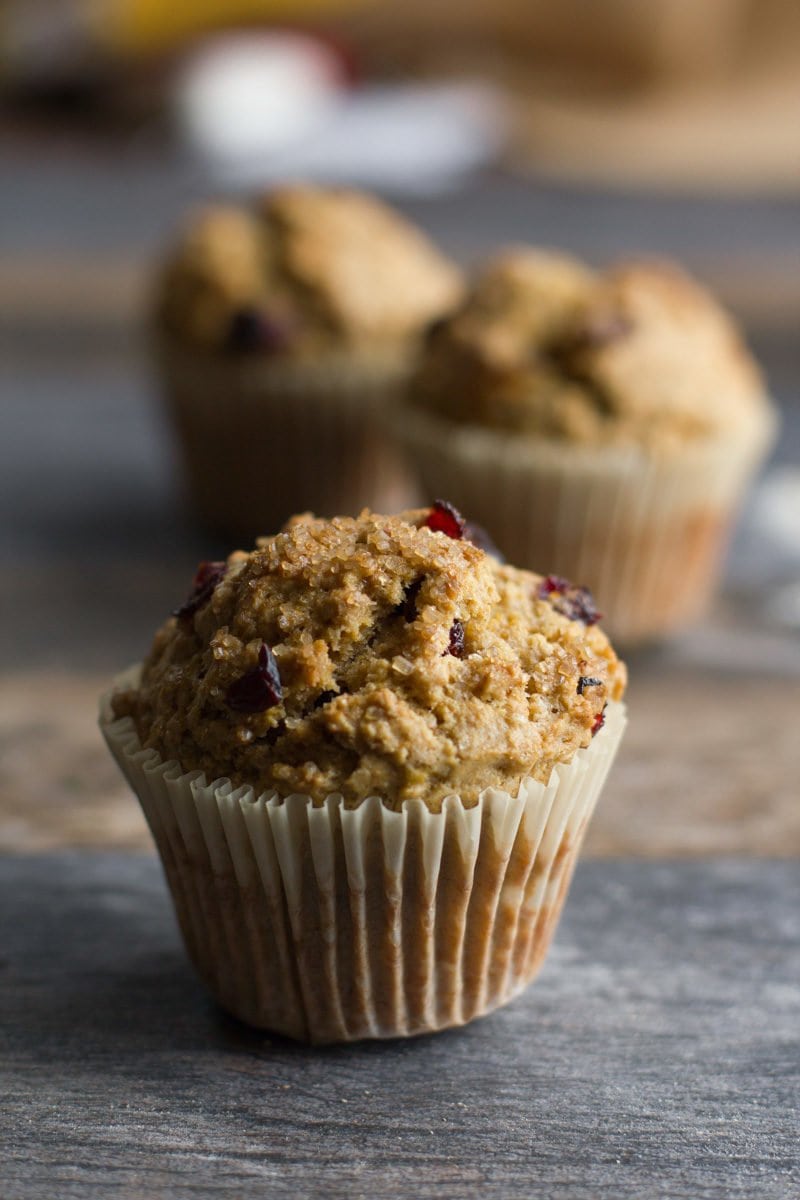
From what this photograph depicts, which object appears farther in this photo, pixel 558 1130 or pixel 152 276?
pixel 152 276

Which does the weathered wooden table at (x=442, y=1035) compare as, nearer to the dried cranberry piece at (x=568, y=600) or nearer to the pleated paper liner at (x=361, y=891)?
the pleated paper liner at (x=361, y=891)

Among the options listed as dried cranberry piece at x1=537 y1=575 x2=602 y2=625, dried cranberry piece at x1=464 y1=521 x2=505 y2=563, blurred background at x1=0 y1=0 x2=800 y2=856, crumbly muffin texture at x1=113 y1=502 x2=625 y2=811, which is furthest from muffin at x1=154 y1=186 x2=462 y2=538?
crumbly muffin texture at x1=113 y1=502 x2=625 y2=811

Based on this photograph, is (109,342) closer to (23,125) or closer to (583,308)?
(23,125)

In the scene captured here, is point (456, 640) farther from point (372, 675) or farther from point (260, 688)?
point (260, 688)

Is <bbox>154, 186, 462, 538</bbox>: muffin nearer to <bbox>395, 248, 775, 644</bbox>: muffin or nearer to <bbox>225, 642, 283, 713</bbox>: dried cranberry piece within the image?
<bbox>395, 248, 775, 644</bbox>: muffin

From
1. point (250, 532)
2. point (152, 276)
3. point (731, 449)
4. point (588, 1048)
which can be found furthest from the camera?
point (152, 276)

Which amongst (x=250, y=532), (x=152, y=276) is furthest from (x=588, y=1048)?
(x=152, y=276)

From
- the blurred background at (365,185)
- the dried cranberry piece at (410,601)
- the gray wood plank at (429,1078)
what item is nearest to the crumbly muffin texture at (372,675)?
the dried cranberry piece at (410,601)
